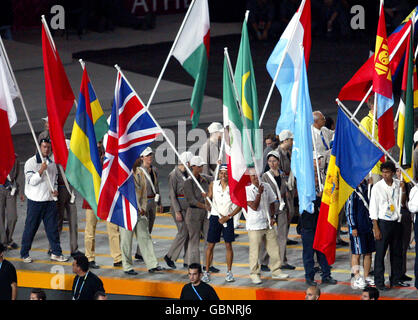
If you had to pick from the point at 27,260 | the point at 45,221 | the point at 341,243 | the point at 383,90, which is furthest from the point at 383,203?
the point at 27,260

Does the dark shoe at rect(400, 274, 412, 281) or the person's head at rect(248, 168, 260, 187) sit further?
the person's head at rect(248, 168, 260, 187)

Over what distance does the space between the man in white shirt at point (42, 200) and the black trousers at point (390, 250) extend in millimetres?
5131

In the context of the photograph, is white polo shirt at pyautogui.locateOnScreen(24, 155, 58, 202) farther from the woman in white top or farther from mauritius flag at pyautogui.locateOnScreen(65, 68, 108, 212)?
the woman in white top

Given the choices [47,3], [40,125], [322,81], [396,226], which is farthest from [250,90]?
[47,3]

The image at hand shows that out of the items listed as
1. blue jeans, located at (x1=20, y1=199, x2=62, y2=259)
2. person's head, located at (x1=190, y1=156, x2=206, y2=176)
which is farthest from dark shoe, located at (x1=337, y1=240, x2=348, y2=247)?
blue jeans, located at (x1=20, y1=199, x2=62, y2=259)

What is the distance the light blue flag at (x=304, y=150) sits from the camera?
17.4 m

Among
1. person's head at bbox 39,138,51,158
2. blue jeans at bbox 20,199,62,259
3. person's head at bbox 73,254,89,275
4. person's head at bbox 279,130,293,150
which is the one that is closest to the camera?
person's head at bbox 73,254,89,275

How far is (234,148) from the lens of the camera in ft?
58.2

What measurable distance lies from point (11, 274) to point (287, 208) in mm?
4851

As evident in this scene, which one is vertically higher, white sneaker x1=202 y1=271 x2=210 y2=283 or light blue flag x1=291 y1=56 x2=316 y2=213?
light blue flag x1=291 y1=56 x2=316 y2=213

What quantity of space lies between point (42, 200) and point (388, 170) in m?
5.55

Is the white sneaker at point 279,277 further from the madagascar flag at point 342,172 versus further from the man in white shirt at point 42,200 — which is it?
the man in white shirt at point 42,200

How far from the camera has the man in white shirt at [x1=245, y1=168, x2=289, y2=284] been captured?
1803 cm

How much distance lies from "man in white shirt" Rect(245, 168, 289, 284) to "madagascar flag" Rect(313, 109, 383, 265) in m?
1.43
